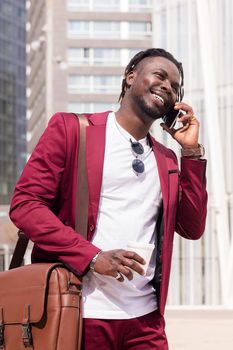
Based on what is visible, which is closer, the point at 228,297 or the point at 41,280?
the point at 41,280

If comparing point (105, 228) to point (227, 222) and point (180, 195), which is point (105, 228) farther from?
point (227, 222)

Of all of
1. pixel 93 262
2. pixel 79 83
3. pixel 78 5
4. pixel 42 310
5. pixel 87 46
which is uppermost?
pixel 78 5

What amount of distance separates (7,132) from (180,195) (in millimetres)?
112500

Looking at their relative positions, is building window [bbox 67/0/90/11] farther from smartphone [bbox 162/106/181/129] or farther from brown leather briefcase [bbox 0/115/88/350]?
brown leather briefcase [bbox 0/115/88/350]

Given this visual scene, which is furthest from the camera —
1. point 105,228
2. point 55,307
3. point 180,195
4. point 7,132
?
point 7,132

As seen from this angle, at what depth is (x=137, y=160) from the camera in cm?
271

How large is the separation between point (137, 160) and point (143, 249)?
0.31m

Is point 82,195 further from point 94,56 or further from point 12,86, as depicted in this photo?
point 12,86

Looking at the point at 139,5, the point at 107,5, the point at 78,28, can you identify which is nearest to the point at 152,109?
the point at 78,28

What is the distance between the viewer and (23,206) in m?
2.58

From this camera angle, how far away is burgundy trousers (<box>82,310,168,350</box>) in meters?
2.57

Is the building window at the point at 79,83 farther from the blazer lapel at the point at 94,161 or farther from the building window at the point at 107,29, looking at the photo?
the blazer lapel at the point at 94,161

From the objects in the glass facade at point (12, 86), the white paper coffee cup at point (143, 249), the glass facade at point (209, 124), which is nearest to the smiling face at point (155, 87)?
the white paper coffee cup at point (143, 249)

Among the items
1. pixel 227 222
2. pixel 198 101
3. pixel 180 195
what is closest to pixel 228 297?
pixel 227 222
